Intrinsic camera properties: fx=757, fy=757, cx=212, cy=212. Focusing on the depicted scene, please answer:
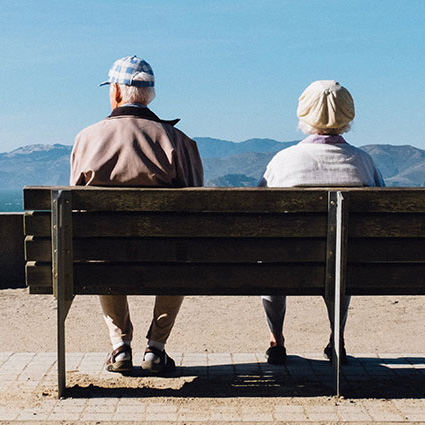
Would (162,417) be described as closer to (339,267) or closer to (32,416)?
(32,416)

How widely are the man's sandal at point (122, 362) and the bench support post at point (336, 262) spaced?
1253 millimetres

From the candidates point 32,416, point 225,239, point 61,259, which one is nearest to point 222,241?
point 225,239

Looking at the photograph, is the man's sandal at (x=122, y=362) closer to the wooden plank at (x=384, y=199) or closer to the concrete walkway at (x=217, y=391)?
the concrete walkway at (x=217, y=391)

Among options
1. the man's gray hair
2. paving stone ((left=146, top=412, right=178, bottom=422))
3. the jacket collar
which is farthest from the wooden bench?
the man's gray hair

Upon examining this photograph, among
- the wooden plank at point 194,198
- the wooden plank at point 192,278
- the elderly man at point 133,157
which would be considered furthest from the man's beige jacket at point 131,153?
the wooden plank at point 192,278

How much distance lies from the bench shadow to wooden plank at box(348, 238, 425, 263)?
773 mm

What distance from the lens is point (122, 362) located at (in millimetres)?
4535

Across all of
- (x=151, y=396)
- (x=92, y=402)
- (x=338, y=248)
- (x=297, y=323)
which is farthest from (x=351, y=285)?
(x=297, y=323)

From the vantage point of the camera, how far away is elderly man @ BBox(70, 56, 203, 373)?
428 cm

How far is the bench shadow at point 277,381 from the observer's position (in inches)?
166

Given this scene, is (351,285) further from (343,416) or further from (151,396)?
(151,396)

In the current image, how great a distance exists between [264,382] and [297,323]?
217 cm

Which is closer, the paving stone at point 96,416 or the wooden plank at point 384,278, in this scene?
the paving stone at point 96,416

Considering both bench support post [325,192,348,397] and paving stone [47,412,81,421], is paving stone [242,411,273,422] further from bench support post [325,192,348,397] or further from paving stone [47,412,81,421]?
paving stone [47,412,81,421]
